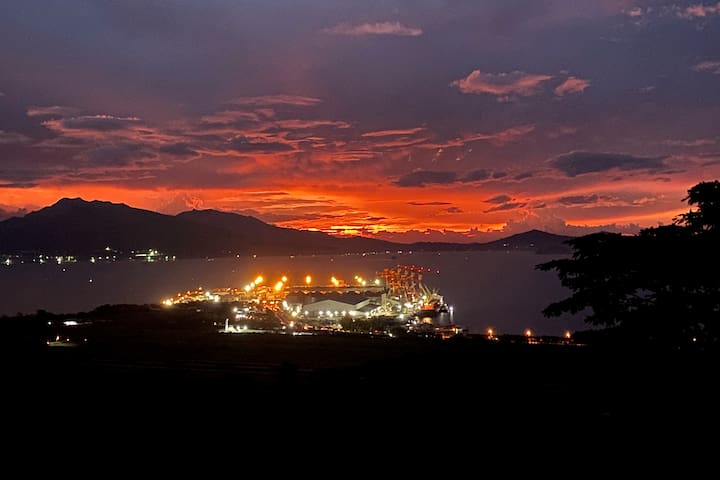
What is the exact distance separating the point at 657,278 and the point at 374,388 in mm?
4321

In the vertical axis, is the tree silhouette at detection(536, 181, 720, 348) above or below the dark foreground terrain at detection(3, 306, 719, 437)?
above

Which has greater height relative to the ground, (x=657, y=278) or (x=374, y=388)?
(x=657, y=278)

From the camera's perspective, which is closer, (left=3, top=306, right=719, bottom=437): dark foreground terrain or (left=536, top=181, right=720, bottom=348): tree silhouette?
(left=3, top=306, right=719, bottom=437): dark foreground terrain

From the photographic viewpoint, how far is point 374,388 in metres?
7.29

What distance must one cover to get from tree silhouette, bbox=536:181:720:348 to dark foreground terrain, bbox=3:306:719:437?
15.7 inches

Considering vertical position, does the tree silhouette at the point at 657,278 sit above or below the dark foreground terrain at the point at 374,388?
above

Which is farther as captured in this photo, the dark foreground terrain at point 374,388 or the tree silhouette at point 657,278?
the tree silhouette at point 657,278

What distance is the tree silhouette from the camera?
25.9 feet

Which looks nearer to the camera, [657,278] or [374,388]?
[374,388]

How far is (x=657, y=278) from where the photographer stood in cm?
820

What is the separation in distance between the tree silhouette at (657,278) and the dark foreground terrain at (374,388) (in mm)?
400

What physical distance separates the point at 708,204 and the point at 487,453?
5.77 m

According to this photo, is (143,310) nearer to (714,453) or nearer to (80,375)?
(80,375)

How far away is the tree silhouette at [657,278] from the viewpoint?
310 inches
